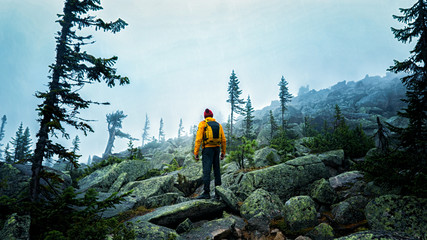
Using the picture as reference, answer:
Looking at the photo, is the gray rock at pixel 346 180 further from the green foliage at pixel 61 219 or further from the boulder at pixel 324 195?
the green foliage at pixel 61 219

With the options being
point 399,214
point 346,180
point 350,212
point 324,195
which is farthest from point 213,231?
point 346,180

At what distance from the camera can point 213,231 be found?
176 inches

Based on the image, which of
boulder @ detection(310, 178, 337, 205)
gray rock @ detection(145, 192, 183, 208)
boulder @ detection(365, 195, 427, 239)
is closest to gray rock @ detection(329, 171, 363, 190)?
boulder @ detection(310, 178, 337, 205)

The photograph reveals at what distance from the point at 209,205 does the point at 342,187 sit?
5406 millimetres

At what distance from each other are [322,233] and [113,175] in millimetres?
11522

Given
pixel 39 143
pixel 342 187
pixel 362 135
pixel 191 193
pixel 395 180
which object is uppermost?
pixel 362 135

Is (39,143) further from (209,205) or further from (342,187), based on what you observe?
(342,187)

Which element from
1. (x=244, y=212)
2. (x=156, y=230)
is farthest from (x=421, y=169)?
(x=156, y=230)

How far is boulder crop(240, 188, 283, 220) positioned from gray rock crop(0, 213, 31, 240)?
5028mm

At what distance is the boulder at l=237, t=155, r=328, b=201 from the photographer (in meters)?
6.86

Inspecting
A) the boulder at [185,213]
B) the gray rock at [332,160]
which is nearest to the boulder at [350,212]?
the boulder at [185,213]

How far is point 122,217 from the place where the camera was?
5660 mm

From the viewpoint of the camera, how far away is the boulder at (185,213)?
4945mm

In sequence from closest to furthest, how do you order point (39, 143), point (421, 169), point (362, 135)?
1. point (421, 169)
2. point (39, 143)
3. point (362, 135)
